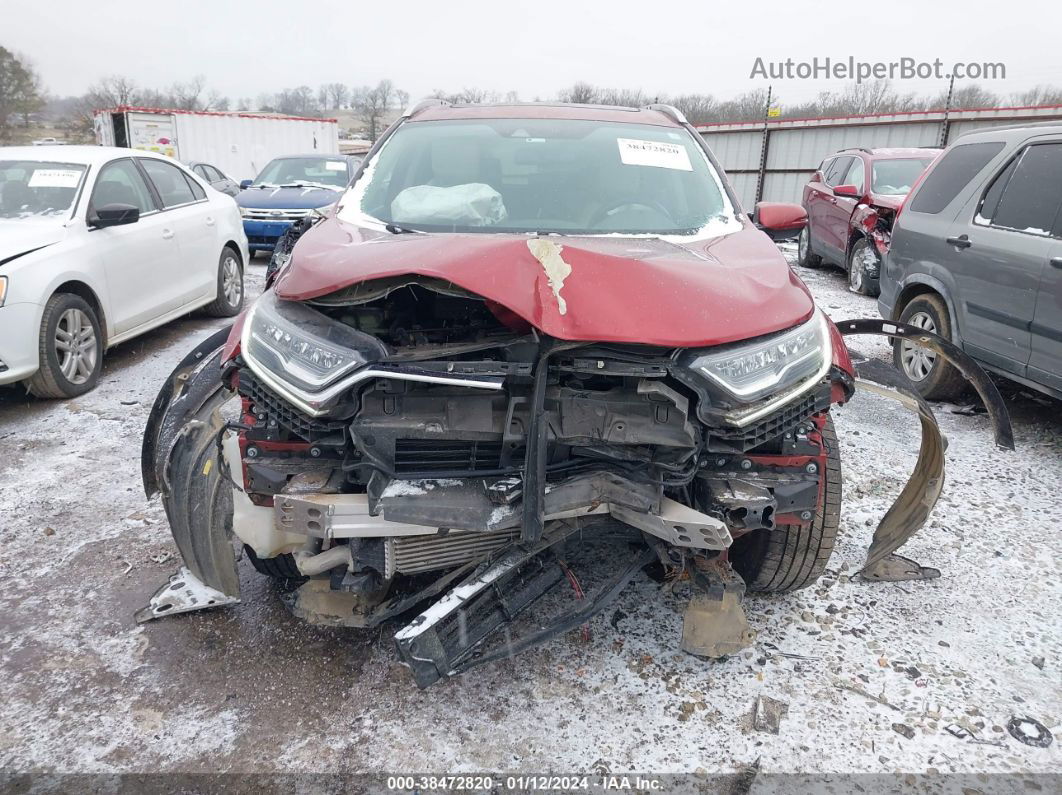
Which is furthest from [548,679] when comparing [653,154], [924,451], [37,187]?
[37,187]

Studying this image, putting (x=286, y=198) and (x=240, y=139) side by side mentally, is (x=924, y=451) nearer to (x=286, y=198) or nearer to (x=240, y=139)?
(x=286, y=198)

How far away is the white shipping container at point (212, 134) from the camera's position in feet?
64.9

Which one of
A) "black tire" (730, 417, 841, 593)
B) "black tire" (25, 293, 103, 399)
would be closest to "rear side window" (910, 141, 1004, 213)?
"black tire" (730, 417, 841, 593)

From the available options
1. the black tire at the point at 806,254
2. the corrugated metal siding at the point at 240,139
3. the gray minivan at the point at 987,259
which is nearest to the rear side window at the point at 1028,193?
the gray minivan at the point at 987,259

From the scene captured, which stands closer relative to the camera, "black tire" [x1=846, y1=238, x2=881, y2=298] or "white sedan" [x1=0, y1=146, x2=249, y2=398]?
"white sedan" [x1=0, y1=146, x2=249, y2=398]

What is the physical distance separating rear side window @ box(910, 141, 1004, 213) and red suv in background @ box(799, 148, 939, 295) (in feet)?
7.91

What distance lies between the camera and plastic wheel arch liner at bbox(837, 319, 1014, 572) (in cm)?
284

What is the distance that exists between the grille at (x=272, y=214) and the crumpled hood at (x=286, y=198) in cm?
6

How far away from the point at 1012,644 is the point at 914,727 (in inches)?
27.8

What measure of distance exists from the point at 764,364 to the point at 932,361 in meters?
3.78

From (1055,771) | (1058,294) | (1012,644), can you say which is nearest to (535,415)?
(1055,771)

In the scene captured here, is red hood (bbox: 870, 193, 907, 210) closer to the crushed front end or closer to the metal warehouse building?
the metal warehouse building

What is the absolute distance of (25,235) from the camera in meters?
4.66

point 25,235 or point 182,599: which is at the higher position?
point 25,235
